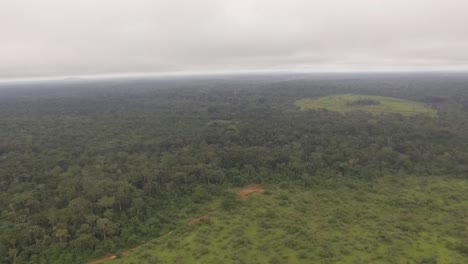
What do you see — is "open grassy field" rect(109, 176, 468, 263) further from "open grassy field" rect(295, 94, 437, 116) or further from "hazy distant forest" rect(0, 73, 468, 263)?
"open grassy field" rect(295, 94, 437, 116)

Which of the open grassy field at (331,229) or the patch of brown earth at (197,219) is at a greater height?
the open grassy field at (331,229)

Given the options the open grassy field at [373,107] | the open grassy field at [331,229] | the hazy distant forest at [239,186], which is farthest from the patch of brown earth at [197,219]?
the open grassy field at [373,107]

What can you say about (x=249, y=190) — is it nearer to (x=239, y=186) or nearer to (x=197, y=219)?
(x=239, y=186)

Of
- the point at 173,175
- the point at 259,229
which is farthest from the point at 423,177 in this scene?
the point at 173,175

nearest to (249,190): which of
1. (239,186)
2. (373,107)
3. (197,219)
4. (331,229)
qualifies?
(239,186)

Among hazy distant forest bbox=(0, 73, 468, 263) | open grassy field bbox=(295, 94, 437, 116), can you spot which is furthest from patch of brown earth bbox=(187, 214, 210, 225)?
open grassy field bbox=(295, 94, 437, 116)

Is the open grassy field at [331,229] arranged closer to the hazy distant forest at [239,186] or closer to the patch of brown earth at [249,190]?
the hazy distant forest at [239,186]

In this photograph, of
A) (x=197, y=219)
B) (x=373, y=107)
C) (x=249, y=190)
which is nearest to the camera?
(x=197, y=219)
